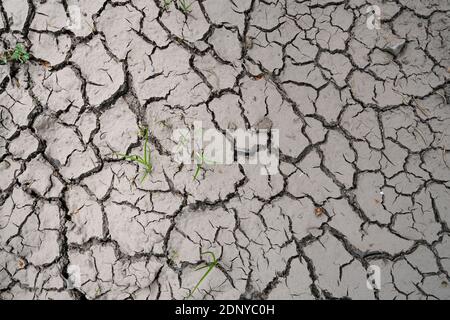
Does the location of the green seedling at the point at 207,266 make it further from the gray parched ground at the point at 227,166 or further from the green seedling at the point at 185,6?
the green seedling at the point at 185,6

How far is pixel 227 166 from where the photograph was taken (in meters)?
2.49

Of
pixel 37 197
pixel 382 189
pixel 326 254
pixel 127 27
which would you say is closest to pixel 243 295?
pixel 326 254

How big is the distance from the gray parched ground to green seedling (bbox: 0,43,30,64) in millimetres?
42

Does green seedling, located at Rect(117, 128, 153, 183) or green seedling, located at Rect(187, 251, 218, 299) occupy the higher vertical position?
green seedling, located at Rect(117, 128, 153, 183)

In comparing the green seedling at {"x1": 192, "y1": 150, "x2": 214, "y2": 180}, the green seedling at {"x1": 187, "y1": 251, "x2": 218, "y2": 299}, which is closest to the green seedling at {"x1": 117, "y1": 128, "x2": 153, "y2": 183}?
the green seedling at {"x1": 192, "y1": 150, "x2": 214, "y2": 180}

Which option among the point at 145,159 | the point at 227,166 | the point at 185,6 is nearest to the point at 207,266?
the point at 227,166

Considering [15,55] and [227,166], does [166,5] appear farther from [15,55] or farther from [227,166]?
[227,166]

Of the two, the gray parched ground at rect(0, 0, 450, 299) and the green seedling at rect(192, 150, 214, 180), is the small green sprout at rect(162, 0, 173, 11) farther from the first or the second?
the green seedling at rect(192, 150, 214, 180)

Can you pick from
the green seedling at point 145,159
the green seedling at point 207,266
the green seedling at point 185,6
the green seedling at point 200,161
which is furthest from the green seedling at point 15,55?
the green seedling at point 207,266

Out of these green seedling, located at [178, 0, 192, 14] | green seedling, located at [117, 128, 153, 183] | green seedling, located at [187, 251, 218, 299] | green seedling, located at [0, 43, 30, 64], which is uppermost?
green seedling, located at [178, 0, 192, 14]

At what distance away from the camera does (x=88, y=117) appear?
2508 millimetres

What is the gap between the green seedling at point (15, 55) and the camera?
253 cm

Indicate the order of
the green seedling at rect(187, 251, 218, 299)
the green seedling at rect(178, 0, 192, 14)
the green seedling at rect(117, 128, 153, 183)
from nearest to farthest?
the green seedling at rect(187, 251, 218, 299)
the green seedling at rect(117, 128, 153, 183)
the green seedling at rect(178, 0, 192, 14)

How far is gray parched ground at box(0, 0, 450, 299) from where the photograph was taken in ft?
7.70
